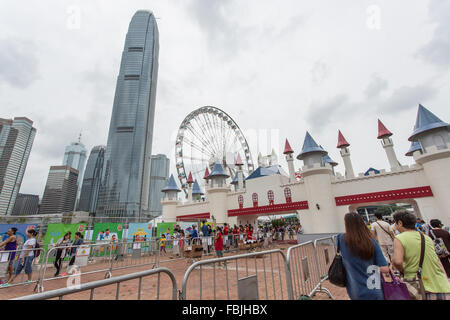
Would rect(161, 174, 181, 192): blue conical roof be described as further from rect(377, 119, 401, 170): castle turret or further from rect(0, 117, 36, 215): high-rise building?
rect(0, 117, 36, 215): high-rise building

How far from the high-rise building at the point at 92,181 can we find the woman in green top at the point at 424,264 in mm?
150001

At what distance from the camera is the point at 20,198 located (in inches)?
4473

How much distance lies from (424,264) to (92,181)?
15998 cm

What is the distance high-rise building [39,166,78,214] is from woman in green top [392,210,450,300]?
158 meters

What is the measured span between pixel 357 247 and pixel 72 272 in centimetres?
957

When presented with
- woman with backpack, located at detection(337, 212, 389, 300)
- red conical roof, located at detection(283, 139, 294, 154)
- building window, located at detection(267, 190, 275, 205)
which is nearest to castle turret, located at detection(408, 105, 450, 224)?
red conical roof, located at detection(283, 139, 294, 154)

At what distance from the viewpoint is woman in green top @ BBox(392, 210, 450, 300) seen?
7.86 ft

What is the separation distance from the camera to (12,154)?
9338cm

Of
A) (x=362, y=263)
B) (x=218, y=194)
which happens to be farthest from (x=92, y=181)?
(x=362, y=263)

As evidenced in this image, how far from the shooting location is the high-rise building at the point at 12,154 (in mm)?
89750

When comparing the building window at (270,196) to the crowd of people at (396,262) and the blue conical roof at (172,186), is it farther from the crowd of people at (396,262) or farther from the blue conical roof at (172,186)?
the crowd of people at (396,262)

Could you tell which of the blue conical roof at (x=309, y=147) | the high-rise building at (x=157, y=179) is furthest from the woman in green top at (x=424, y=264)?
the high-rise building at (x=157, y=179)

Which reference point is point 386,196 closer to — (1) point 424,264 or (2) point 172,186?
(1) point 424,264
